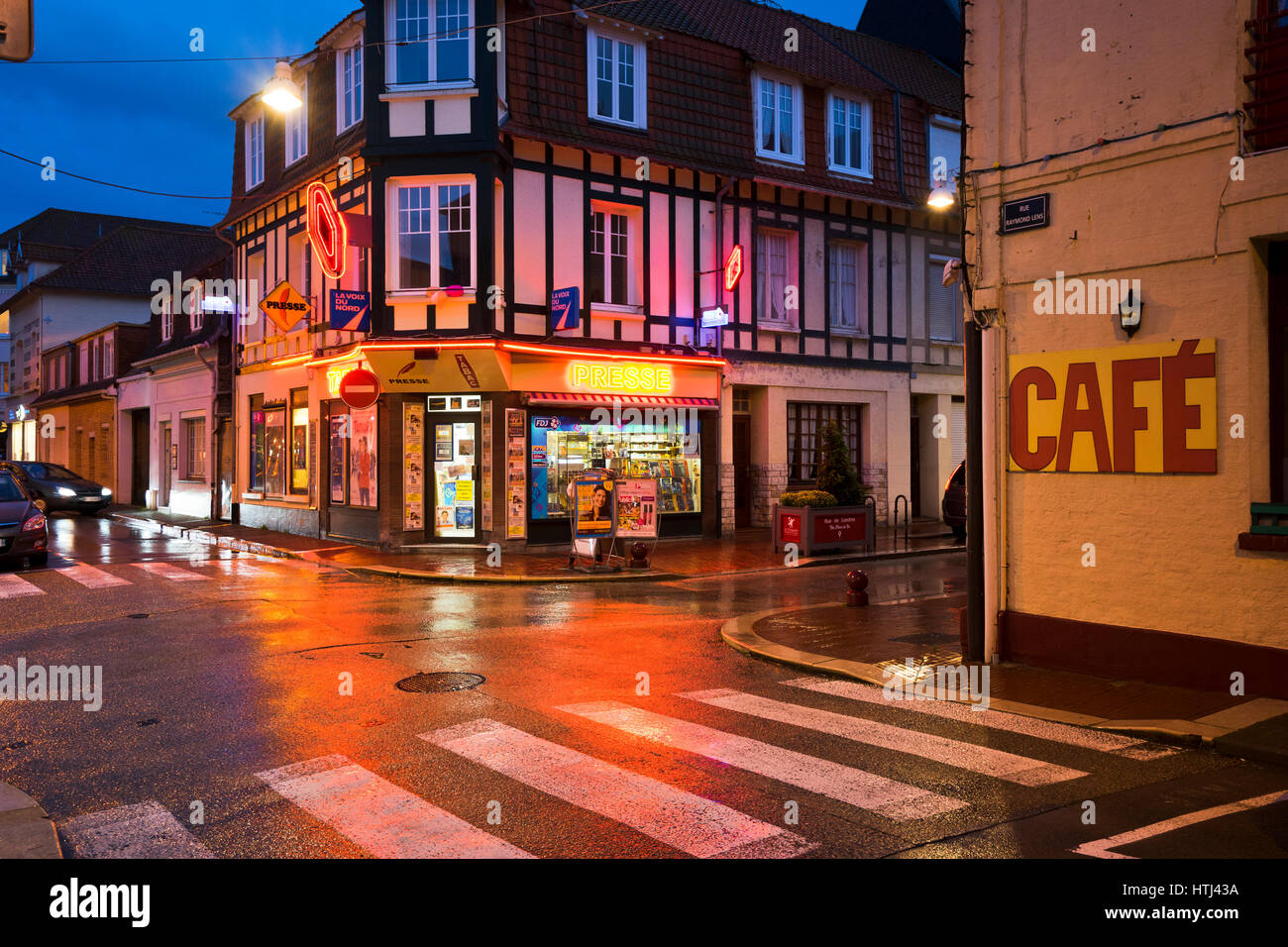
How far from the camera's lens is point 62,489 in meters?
29.9

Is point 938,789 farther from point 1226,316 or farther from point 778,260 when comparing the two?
point 778,260

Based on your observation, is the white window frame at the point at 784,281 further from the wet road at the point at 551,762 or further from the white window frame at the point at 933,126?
the wet road at the point at 551,762

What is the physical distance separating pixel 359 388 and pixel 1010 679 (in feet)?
40.7

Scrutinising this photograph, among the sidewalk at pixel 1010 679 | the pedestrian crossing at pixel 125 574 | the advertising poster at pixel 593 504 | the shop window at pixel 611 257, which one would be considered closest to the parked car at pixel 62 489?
the pedestrian crossing at pixel 125 574

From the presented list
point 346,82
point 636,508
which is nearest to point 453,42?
point 346,82

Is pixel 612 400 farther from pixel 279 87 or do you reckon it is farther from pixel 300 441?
pixel 279 87

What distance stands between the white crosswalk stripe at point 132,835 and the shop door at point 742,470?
18.1 metres

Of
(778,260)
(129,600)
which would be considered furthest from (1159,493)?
(778,260)

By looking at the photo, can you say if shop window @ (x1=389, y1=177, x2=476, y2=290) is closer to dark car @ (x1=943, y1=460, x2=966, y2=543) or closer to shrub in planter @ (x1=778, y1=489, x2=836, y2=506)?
shrub in planter @ (x1=778, y1=489, x2=836, y2=506)

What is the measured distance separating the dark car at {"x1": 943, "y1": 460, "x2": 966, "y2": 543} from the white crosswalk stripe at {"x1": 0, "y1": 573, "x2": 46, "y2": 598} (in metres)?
15.5

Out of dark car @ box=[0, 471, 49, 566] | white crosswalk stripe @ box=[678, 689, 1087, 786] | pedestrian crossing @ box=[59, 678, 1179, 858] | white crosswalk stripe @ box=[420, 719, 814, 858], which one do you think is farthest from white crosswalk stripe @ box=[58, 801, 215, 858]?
dark car @ box=[0, 471, 49, 566]

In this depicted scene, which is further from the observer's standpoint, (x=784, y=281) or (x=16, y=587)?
(x=784, y=281)

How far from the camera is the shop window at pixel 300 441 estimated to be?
22.1 meters

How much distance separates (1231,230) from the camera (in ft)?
24.5
